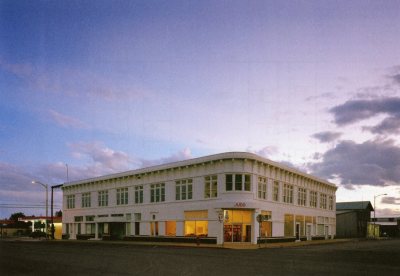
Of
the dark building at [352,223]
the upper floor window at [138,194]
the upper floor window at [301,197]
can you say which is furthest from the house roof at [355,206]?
the upper floor window at [138,194]

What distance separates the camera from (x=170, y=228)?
5350cm

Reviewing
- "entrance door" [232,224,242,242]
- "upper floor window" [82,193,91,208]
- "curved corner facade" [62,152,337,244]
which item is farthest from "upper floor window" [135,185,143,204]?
"entrance door" [232,224,242,242]


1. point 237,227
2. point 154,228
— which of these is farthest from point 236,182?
point 154,228

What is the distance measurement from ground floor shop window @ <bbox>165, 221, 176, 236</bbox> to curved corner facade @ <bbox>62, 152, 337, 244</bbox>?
0.12m

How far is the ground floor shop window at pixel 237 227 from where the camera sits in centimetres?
4694

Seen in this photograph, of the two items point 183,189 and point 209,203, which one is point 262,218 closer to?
point 209,203

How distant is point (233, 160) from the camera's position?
47000mm

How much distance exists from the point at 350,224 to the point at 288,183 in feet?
138

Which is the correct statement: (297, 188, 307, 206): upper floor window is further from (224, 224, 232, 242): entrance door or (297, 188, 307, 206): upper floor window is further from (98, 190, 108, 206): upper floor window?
(98, 190, 108, 206): upper floor window

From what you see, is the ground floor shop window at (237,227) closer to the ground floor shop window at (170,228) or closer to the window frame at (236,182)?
the window frame at (236,182)

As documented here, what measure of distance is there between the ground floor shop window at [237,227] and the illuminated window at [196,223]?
8.49 feet

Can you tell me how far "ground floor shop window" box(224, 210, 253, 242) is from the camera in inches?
1848

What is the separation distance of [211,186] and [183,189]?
5.12m

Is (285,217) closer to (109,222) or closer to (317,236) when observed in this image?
(317,236)
